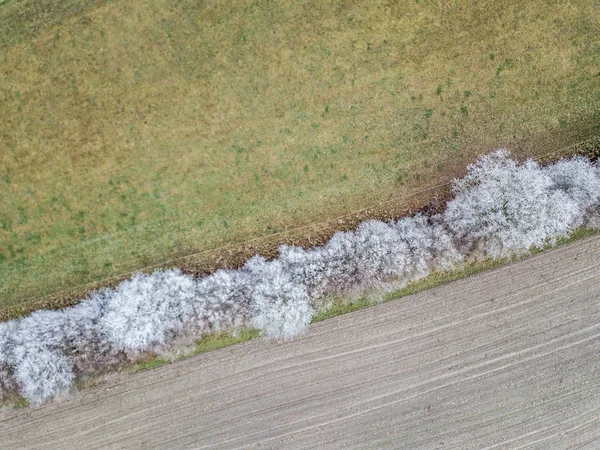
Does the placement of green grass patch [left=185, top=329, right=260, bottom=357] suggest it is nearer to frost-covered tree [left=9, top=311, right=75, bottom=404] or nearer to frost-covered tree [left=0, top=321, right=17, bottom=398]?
frost-covered tree [left=9, top=311, right=75, bottom=404]

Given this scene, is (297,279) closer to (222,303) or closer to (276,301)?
(276,301)

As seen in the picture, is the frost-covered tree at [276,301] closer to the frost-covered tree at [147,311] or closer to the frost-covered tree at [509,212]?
the frost-covered tree at [147,311]

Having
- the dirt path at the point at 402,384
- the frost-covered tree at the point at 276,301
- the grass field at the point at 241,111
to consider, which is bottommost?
the dirt path at the point at 402,384

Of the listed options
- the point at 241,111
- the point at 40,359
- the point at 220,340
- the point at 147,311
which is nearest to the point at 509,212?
the point at 241,111

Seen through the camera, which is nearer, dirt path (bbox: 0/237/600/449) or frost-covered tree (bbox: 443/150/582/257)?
dirt path (bbox: 0/237/600/449)

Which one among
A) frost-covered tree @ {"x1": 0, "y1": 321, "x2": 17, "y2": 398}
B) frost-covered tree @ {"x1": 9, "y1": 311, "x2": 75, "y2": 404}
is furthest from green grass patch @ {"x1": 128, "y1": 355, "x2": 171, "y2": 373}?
frost-covered tree @ {"x1": 0, "y1": 321, "x2": 17, "y2": 398}

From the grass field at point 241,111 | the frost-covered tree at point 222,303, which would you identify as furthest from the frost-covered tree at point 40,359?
the frost-covered tree at point 222,303
